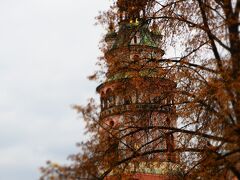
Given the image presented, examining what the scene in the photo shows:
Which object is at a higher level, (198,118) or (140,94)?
(140,94)

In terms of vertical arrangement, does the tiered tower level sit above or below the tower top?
below

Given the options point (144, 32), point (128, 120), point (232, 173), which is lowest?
point (232, 173)

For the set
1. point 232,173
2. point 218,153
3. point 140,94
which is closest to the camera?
point 218,153

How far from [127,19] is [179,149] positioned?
3585mm

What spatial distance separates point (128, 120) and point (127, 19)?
8.05 ft

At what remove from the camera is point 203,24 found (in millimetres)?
12305

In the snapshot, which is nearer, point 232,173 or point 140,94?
point 232,173

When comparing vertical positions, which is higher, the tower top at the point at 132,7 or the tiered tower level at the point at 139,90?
the tower top at the point at 132,7

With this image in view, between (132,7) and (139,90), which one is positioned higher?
(132,7)

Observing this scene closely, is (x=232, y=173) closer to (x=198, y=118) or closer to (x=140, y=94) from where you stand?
(x=198, y=118)

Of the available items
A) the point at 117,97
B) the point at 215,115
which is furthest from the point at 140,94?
the point at 215,115

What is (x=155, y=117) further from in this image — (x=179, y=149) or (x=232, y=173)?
(x=232, y=173)

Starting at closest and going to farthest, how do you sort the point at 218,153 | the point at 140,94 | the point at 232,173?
the point at 218,153 → the point at 232,173 → the point at 140,94

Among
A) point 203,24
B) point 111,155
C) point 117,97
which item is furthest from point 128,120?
point 203,24
